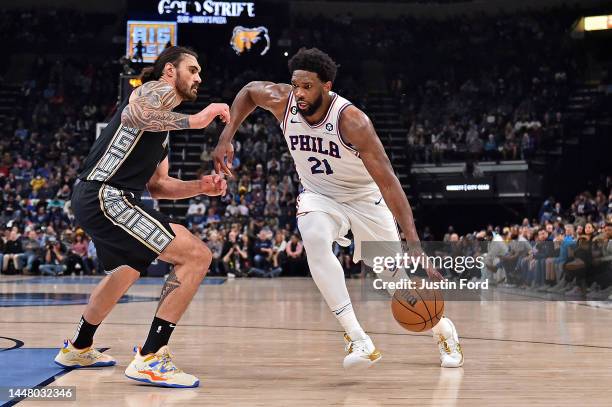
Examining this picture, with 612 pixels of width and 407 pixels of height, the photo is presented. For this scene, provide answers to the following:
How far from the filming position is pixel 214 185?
15.8ft

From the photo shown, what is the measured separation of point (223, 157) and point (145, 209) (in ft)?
2.13

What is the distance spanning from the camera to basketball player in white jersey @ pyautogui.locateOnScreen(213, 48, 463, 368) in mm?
4680

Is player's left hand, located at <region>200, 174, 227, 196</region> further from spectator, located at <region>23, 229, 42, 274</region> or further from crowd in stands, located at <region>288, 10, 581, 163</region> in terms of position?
crowd in stands, located at <region>288, 10, 581, 163</region>

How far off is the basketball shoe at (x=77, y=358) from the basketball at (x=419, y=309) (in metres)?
1.79

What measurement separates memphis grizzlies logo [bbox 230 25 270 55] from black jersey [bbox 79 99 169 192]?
20.8m

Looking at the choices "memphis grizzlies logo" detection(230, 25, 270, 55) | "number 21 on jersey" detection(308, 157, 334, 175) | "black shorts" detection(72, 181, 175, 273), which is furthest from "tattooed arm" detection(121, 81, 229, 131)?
"memphis grizzlies logo" detection(230, 25, 270, 55)

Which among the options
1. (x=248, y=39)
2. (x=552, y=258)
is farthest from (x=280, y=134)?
(x=552, y=258)

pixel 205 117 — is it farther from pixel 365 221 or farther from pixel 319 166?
pixel 365 221

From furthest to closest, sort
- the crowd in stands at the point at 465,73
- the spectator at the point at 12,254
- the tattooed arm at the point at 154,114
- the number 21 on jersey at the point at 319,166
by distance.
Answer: the crowd in stands at the point at 465,73, the spectator at the point at 12,254, the number 21 on jersey at the point at 319,166, the tattooed arm at the point at 154,114

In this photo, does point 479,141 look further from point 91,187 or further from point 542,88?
point 91,187

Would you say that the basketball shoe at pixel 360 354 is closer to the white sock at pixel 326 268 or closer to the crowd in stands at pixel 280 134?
the white sock at pixel 326 268

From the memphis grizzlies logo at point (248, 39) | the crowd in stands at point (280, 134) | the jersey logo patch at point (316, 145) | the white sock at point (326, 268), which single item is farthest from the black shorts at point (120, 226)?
the memphis grizzlies logo at point (248, 39)

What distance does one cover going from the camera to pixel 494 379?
4445 millimetres

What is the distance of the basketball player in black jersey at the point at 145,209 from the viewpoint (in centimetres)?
436
